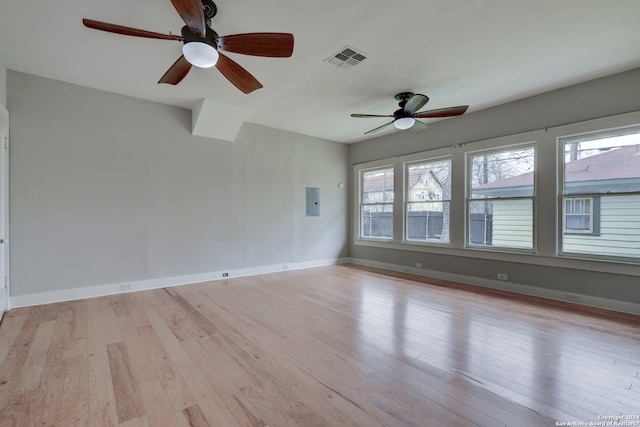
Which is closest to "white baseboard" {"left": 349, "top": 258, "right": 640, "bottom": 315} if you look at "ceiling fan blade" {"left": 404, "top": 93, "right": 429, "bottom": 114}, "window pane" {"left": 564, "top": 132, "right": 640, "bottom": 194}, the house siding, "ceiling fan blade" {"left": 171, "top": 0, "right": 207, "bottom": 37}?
the house siding

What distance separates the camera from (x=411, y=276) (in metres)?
5.55

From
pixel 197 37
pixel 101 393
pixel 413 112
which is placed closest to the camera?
pixel 101 393

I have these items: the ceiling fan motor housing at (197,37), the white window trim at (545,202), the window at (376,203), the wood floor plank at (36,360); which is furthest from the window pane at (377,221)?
the wood floor plank at (36,360)

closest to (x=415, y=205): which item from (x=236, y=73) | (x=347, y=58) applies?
(x=347, y=58)

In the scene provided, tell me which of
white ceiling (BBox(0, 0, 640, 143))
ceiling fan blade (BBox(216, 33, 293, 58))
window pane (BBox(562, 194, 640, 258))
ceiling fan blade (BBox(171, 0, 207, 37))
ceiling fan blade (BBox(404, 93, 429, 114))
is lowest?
window pane (BBox(562, 194, 640, 258))

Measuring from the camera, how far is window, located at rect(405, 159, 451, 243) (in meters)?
5.39

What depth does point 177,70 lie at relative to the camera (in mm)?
2795

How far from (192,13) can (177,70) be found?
105 centimetres

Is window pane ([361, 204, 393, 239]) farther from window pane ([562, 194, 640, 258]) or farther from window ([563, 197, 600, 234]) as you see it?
window pane ([562, 194, 640, 258])

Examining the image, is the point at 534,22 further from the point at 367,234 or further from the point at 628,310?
the point at 367,234

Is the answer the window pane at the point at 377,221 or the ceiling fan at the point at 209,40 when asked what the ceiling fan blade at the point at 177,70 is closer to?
the ceiling fan at the point at 209,40

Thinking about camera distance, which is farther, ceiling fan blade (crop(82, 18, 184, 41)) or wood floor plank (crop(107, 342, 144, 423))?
ceiling fan blade (crop(82, 18, 184, 41))

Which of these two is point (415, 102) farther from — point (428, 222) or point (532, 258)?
point (532, 258)

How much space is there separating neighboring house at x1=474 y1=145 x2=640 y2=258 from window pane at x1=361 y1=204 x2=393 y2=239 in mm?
2636
